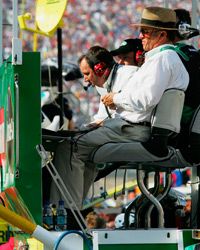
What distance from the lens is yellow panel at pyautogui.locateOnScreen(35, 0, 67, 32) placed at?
33.8 feet

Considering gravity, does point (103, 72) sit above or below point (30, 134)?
above

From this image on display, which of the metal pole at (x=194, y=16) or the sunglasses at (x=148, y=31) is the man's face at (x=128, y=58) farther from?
the sunglasses at (x=148, y=31)

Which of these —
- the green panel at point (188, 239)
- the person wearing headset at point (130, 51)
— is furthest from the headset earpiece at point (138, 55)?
the green panel at point (188, 239)

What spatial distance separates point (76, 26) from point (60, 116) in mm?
11301

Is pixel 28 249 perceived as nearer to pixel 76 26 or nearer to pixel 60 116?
pixel 60 116

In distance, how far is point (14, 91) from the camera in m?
6.30

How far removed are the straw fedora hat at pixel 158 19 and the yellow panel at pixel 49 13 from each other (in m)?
3.39

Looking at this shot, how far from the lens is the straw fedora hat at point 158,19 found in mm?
6766

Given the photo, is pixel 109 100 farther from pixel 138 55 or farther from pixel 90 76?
pixel 138 55

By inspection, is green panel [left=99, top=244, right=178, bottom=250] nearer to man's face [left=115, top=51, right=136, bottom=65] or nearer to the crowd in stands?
man's face [left=115, top=51, right=136, bottom=65]

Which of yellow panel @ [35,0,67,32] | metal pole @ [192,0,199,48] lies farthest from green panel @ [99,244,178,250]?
yellow panel @ [35,0,67,32]

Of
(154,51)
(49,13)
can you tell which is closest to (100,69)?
(154,51)

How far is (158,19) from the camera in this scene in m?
6.78

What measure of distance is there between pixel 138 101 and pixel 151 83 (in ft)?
0.46
